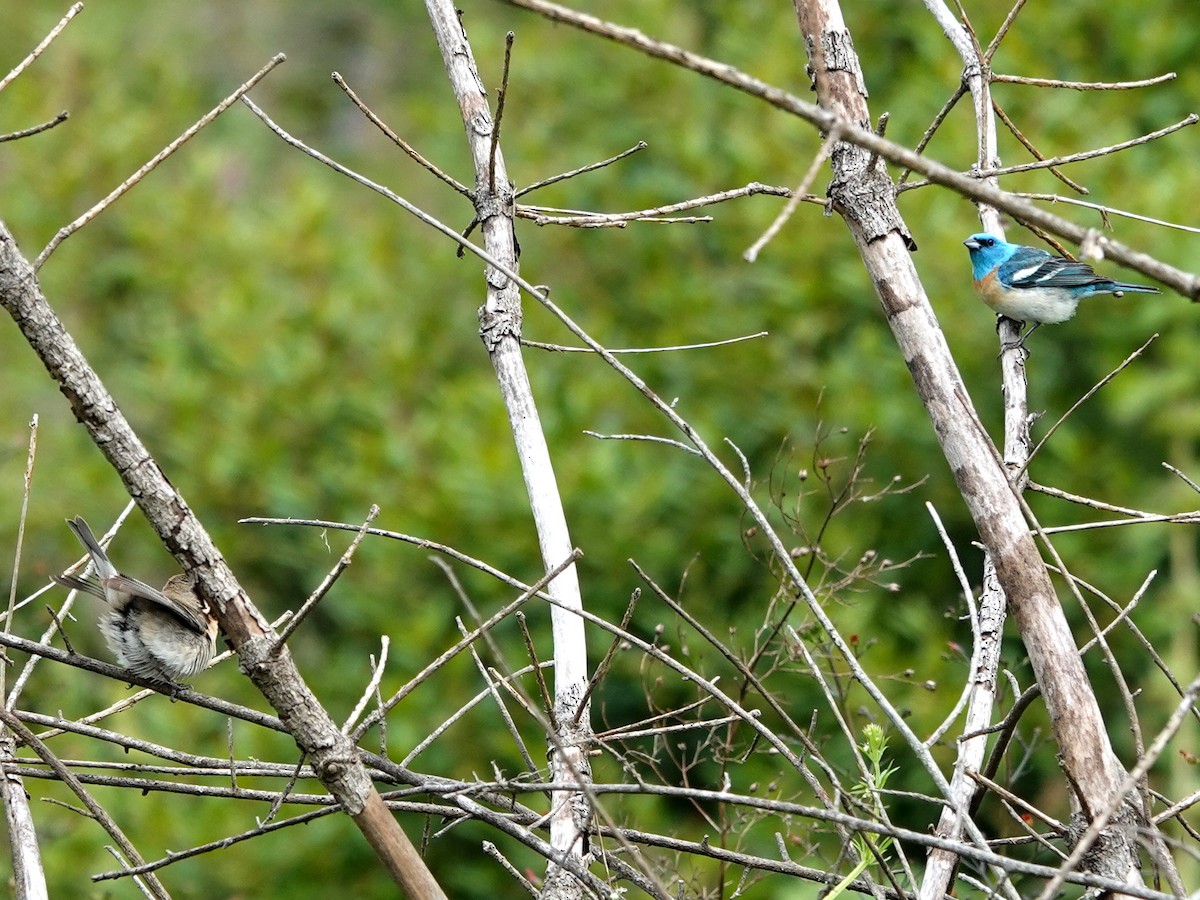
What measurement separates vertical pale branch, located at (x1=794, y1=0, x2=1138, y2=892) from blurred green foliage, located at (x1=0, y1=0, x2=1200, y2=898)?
2.06 metres

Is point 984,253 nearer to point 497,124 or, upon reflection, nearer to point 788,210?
point 497,124

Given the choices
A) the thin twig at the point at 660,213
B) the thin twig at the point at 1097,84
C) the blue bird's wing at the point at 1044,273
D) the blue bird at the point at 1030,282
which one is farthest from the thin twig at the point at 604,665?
the blue bird's wing at the point at 1044,273

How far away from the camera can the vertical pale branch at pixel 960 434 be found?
2.00 meters

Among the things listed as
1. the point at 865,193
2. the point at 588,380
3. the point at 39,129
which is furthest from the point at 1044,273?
the point at 39,129

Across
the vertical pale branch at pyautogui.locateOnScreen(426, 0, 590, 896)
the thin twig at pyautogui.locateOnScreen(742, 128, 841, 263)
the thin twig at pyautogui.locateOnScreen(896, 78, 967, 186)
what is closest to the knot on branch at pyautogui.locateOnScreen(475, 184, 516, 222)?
the vertical pale branch at pyautogui.locateOnScreen(426, 0, 590, 896)

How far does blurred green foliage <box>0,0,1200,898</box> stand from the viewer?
18.4 feet

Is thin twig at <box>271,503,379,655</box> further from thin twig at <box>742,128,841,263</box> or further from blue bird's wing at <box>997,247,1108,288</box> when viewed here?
blue bird's wing at <box>997,247,1108,288</box>

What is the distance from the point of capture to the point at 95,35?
10.4 meters

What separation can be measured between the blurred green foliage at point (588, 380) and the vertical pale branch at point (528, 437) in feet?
6.20

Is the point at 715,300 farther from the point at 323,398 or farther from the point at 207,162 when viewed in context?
the point at 207,162

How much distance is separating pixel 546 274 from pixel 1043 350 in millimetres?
3179

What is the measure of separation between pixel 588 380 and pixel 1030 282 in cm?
257

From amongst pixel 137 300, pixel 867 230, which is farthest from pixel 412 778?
pixel 137 300

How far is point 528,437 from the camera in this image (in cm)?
246
